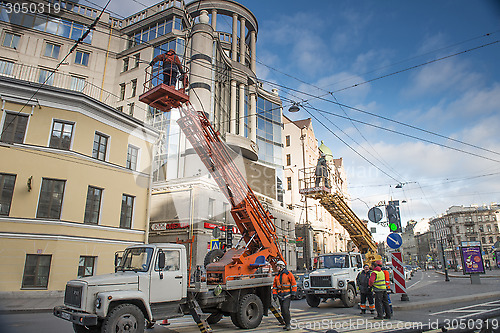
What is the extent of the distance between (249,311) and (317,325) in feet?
6.64

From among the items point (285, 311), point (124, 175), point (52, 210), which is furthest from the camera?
point (124, 175)

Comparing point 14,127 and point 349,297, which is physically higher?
point 14,127

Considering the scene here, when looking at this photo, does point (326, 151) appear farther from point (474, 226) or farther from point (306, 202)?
point (474, 226)

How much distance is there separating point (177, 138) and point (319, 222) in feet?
95.6

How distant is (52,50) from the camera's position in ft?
109

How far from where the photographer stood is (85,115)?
17.9m

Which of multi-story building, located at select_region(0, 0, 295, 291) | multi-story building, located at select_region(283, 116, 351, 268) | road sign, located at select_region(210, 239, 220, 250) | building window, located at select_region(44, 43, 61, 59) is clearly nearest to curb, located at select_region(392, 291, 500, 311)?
road sign, located at select_region(210, 239, 220, 250)

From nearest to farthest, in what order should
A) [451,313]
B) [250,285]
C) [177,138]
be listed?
[250,285] < [451,313] < [177,138]

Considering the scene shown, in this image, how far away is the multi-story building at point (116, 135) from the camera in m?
15.9

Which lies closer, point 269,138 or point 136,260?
point 136,260

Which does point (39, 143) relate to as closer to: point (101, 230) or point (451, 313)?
point (101, 230)

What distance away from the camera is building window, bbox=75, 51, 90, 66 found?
3381 cm

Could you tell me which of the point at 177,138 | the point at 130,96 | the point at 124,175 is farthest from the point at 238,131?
the point at 124,175

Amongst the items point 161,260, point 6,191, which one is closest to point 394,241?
point 161,260
